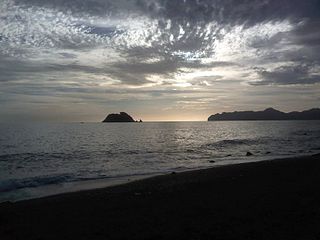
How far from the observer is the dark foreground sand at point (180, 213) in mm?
9859

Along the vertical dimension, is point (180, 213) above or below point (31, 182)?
above

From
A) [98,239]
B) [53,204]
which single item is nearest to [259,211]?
[98,239]

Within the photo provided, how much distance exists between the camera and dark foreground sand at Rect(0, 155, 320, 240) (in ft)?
32.3

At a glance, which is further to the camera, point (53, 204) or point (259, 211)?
point (53, 204)

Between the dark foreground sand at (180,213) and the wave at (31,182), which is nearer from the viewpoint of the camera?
the dark foreground sand at (180,213)

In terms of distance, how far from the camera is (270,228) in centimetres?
983

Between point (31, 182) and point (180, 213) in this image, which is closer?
point (180, 213)

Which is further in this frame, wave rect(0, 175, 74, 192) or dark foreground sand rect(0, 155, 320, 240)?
wave rect(0, 175, 74, 192)

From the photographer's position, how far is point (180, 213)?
39.7 ft

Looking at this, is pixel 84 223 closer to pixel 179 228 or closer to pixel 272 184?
pixel 179 228

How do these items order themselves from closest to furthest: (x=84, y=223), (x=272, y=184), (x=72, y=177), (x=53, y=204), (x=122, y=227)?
(x=122, y=227) → (x=84, y=223) → (x=53, y=204) → (x=272, y=184) → (x=72, y=177)

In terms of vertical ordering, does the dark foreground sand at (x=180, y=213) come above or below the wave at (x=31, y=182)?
above

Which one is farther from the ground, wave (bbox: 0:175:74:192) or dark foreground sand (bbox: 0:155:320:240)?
dark foreground sand (bbox: 0:155:320:240)

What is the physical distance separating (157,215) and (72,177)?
51.4ft
